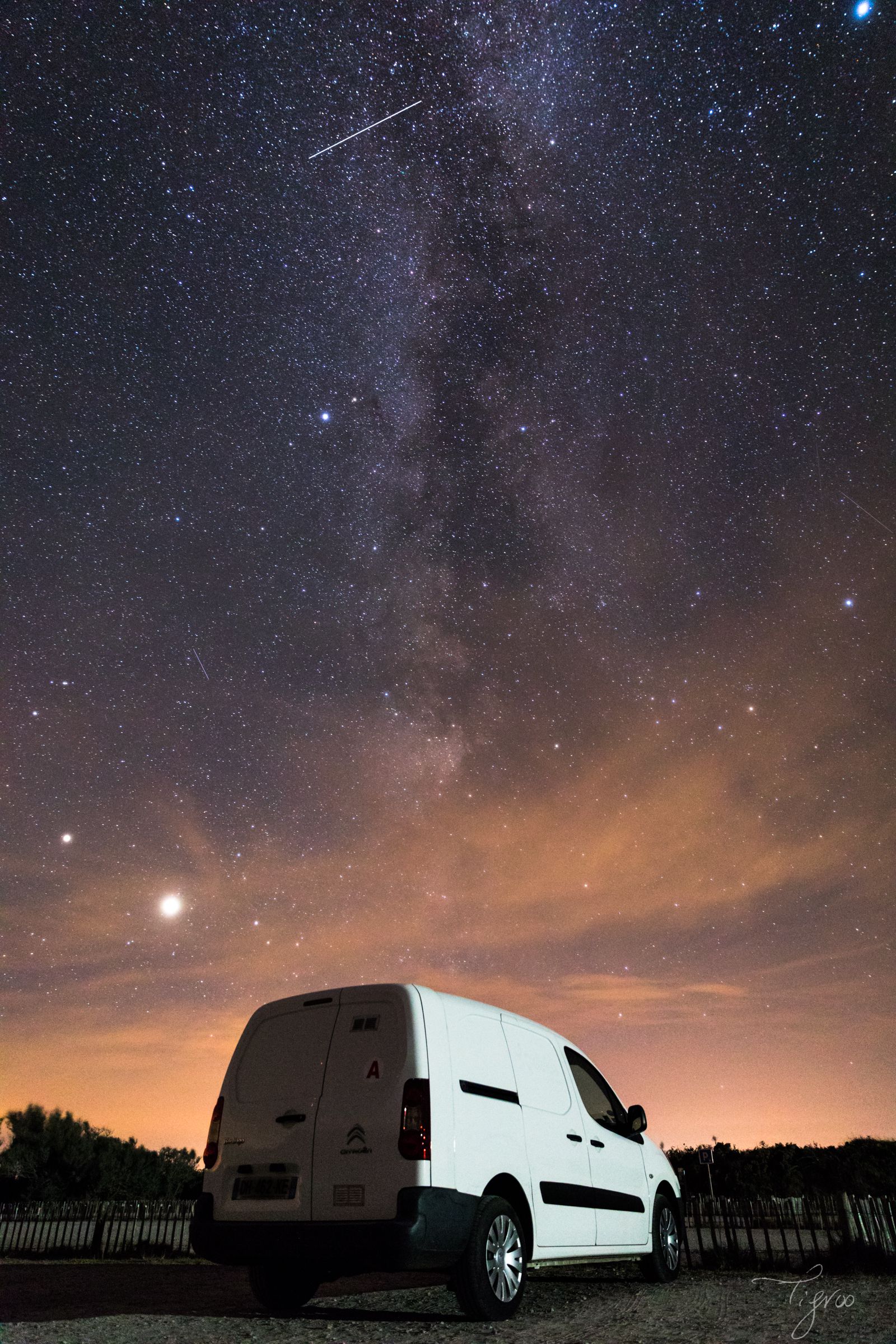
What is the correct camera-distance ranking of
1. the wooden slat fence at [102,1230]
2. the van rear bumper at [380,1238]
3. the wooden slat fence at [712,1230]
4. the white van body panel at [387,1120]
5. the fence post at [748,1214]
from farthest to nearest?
the wooden slat fence at [102,1230], the fence post at [748,1214], the wooden slat fence at [712,1230], the white van body panel at [387,1120], the van rear bumper at [380,1238]

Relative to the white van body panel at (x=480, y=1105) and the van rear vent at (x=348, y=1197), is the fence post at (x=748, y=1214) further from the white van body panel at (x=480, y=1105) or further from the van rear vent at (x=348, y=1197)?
the van rear vent at (x=348, y=1197)

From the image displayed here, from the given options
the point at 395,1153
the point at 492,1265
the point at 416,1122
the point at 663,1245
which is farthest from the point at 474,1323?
the point at 663,1245

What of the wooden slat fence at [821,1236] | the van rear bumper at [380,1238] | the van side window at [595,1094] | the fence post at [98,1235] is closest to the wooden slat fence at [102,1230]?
the fence post at [98,1235]

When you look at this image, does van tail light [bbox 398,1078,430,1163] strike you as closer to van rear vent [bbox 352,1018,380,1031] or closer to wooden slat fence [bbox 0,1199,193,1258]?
van rear vent [bbox 352,1018,380,1031]

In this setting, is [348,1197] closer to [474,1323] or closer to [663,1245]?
[474,1323]

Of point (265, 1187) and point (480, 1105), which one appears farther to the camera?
point (480, 1105)

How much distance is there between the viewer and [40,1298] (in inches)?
374

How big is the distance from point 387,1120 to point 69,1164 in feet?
96.6

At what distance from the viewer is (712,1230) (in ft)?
39.5

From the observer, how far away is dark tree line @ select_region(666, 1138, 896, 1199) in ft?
117

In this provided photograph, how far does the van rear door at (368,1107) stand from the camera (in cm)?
542

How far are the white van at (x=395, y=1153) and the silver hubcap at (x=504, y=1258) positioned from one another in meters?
0.01

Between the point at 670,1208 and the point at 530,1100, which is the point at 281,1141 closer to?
the point at 530,1100

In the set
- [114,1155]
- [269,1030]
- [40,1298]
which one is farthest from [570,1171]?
[114,1155]
